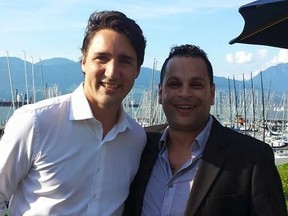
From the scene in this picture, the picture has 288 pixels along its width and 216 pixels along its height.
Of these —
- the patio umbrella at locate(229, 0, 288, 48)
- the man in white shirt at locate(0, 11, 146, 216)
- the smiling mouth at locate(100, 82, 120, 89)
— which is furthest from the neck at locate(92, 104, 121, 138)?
the patio umbrella at locate(229, 0, 288, 48)

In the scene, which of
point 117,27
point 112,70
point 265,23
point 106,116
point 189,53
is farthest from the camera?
point 265,23

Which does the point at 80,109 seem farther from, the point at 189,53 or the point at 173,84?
the point at 189,53

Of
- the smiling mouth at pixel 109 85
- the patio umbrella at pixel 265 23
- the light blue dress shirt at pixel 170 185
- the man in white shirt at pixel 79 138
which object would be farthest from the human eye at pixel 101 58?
the patio umbrella at pixel 265 23

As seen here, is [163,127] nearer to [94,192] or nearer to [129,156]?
[129,156]

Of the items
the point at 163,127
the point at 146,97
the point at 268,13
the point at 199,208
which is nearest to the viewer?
the point at 199,208

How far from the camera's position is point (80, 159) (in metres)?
3.25

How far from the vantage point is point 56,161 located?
319cm

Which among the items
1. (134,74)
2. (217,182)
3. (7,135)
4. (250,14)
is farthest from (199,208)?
(250,14)

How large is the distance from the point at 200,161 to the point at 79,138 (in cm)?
87

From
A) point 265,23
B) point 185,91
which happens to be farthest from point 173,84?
point 265,23

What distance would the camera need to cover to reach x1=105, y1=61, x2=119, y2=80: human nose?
3.18m

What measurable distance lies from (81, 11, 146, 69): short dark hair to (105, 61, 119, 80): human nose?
0.70ft

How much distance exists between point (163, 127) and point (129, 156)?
2.14 feet

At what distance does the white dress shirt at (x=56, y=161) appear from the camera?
3139 mm
